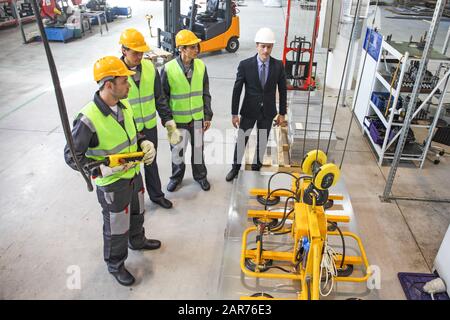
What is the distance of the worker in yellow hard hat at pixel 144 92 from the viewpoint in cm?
327

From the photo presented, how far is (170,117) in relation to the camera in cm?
389

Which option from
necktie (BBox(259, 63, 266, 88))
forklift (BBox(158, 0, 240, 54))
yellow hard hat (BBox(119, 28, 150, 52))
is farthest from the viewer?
forklift (BBox(158, 0, 240, 54))

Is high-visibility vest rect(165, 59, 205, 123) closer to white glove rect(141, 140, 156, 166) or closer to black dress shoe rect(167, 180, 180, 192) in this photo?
black dress shoe rect(167, 180, 180, 192)

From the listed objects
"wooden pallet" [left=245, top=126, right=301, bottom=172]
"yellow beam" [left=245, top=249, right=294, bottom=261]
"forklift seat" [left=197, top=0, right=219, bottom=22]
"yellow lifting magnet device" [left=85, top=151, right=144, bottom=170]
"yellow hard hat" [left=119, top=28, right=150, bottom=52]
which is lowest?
"wooden pallet" [left=245, top=126, right=301, bottom=172]

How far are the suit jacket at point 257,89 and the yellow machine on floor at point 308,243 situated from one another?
Result: 1386 mm

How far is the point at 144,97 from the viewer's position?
3.55 meters

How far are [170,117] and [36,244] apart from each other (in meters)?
2.00

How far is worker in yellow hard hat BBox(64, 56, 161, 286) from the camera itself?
258 centimetres

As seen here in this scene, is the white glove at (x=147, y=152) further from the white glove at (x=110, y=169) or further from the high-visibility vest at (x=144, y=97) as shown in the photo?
the high-visibility vest at (x=144, y=97)

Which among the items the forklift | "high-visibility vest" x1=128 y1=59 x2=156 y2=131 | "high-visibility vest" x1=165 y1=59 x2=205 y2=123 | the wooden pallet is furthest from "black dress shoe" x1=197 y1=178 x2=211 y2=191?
the forklift

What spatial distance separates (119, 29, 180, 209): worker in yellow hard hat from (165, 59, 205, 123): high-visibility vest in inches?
7.8

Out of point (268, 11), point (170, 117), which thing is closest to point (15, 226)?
point (170, 117)

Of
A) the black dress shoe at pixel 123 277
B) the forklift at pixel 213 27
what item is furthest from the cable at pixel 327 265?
the forklift at pixel 213 27

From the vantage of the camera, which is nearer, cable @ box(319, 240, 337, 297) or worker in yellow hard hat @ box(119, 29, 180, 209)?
cable @ box(319, 240, 337, 297)
